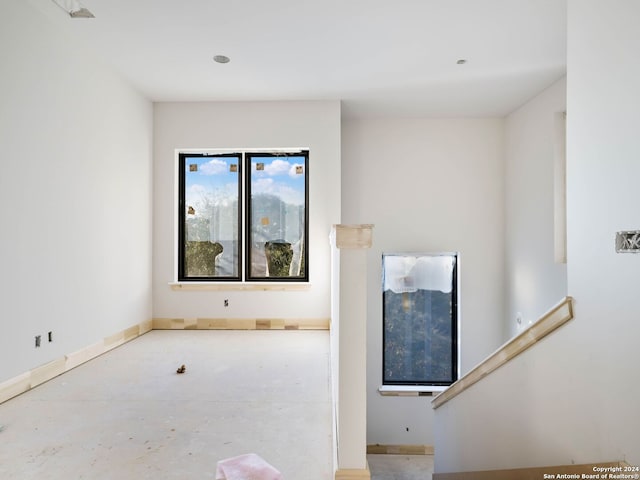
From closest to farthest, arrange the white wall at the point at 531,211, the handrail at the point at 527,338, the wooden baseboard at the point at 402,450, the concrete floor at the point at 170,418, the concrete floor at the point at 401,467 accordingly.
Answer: the concrete floor at the point at 170,418
the handrail at the point at 527,338
the white wall at the point at 531,211
the concrete floor at the point at 401,467
the wooden baseboard at the point at 402,450

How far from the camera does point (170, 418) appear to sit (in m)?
2.33

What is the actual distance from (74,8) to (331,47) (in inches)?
81.2

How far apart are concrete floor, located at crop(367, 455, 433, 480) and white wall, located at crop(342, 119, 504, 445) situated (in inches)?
43.5

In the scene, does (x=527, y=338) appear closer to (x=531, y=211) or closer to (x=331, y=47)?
(x=331, y=47)

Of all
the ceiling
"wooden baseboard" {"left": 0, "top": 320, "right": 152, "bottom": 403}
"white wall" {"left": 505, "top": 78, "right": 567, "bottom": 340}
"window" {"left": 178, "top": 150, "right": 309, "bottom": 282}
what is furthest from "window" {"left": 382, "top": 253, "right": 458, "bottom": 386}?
"wooden baseboard" {"left": 0, "top": 320, "right": 152, "bottom": 403}

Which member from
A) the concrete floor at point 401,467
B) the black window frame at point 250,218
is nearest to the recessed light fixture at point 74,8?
the black window frame at point 250,218

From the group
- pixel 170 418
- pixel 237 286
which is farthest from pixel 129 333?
pixel 170 418

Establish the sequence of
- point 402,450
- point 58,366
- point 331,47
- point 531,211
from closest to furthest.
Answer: point 58,366, point 331,47, point 531,211, point 402,450

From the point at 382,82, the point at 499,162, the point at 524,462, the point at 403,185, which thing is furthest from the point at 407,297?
the point at 524,462

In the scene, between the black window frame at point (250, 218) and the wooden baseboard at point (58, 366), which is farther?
the black window frame at point (250, 218)

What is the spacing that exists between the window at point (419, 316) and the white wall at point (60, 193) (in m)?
3.47

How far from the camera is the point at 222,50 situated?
3.51 m

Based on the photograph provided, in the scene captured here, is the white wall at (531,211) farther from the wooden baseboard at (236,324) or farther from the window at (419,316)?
the wooden baseboard at (236,324)

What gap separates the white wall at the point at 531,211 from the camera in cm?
434
